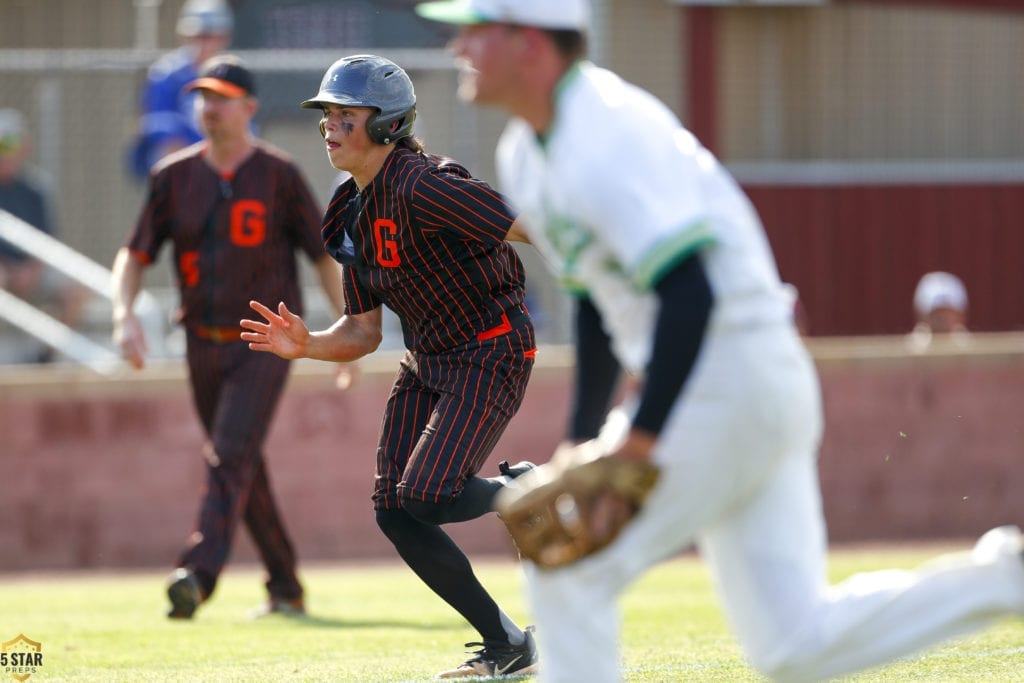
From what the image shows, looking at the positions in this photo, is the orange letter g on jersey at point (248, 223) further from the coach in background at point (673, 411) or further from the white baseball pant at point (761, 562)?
the white baseball pant at point (761, 562)

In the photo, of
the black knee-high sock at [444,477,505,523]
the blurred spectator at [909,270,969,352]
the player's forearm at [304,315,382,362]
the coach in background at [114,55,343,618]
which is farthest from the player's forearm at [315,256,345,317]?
the blurred spectator at [909,270,969,352]

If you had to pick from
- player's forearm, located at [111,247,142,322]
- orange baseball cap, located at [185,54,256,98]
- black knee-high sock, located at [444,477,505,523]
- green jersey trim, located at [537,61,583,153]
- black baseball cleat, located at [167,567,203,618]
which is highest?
green jersey trim, located at [537,61,583,153]

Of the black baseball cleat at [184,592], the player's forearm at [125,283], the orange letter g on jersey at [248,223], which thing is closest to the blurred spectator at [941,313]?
the orange letter g on jersey at [248,223]

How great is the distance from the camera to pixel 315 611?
344 inches

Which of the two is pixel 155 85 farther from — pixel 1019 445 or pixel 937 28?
pixel 937 28

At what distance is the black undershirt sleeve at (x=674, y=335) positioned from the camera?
12.2 ft

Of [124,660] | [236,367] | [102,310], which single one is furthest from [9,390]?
[124,660]

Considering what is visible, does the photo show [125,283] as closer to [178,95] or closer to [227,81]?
[227,81]

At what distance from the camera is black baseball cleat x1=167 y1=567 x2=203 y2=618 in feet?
26.1

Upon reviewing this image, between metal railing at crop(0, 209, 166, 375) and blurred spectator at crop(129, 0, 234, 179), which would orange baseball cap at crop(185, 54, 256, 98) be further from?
metal railing at crop(0, 209, 166, 375)

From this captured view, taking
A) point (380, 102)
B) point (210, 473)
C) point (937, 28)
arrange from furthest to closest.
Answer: point (937, 28) → point (210, 473) → point (380, 102)

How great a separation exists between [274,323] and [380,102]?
1127 mm

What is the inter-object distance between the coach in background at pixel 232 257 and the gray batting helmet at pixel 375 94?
224 cm

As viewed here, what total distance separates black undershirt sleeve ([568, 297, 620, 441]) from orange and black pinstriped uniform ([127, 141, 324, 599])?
4579mm
